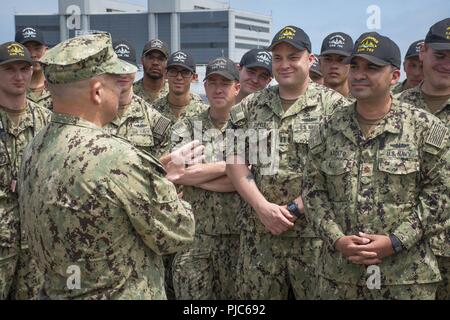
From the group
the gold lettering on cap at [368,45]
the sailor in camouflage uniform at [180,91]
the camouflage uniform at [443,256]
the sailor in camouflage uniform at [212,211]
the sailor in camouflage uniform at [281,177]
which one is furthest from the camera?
the sailor in camouflage uniform at [180,91]

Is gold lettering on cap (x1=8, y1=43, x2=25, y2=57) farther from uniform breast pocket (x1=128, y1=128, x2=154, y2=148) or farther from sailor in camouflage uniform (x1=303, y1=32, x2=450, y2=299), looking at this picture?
sailor in camouflage uniform (x1=303, y1=32, x2=450, y2=299)

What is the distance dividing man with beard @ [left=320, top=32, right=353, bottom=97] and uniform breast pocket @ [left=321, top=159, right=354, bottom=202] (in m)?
2.43

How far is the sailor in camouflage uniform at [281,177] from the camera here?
4344 mm

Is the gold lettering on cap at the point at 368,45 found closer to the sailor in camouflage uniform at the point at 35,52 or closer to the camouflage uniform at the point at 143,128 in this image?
the camouflage uniform at the point at 143,128

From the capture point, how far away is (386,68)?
372 centimetres

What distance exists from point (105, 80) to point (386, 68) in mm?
1871

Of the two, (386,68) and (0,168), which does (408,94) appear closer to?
(386,68)

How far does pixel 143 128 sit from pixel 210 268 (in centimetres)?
137

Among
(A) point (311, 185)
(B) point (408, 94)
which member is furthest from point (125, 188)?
(B) point (408, 94)

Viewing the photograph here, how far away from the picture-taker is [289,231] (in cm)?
435

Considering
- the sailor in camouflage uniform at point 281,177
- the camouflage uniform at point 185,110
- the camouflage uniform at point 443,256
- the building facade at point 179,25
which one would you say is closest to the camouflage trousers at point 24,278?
the sailor in camouflage uniform at point 281,177

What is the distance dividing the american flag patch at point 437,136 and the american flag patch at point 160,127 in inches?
97.5

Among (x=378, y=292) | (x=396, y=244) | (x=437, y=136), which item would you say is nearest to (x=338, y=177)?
(x=396, y=244)

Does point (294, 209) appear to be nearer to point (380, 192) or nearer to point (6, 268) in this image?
point (380, 192)
